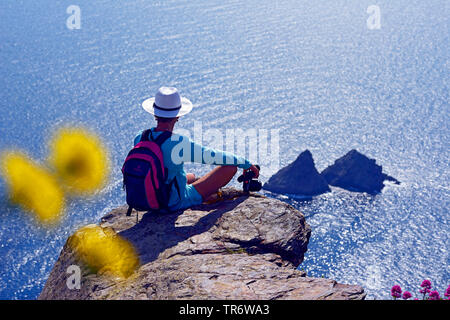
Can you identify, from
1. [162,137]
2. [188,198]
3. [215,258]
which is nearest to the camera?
[215,258]

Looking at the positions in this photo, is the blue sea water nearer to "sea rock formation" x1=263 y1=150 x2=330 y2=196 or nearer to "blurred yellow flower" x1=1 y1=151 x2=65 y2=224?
"sea rock formation" x1=263 y1=150 x2=330 y2=196

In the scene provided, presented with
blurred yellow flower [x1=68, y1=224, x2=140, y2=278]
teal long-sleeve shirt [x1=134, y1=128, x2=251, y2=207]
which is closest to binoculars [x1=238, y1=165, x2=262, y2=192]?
teal long-sleeve shirt [x1=134, y1=128, x2=251, y2=207]

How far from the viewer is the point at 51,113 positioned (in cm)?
16462

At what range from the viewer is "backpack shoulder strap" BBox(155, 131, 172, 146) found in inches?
468

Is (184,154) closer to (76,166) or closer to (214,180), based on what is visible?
(214,180)

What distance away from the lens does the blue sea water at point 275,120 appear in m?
119

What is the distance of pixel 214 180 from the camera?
13.6m

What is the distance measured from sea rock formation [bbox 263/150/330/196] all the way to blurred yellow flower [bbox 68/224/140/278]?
134m

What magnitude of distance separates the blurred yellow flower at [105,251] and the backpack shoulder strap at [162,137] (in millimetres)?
2450

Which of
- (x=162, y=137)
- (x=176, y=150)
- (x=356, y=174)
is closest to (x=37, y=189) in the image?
(x=356, y=174)

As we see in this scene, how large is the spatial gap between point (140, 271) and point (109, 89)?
170 m

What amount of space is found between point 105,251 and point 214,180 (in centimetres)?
348

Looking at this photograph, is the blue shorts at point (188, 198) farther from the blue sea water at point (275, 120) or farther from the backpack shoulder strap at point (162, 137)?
the blue sea water at point (275, 120)
